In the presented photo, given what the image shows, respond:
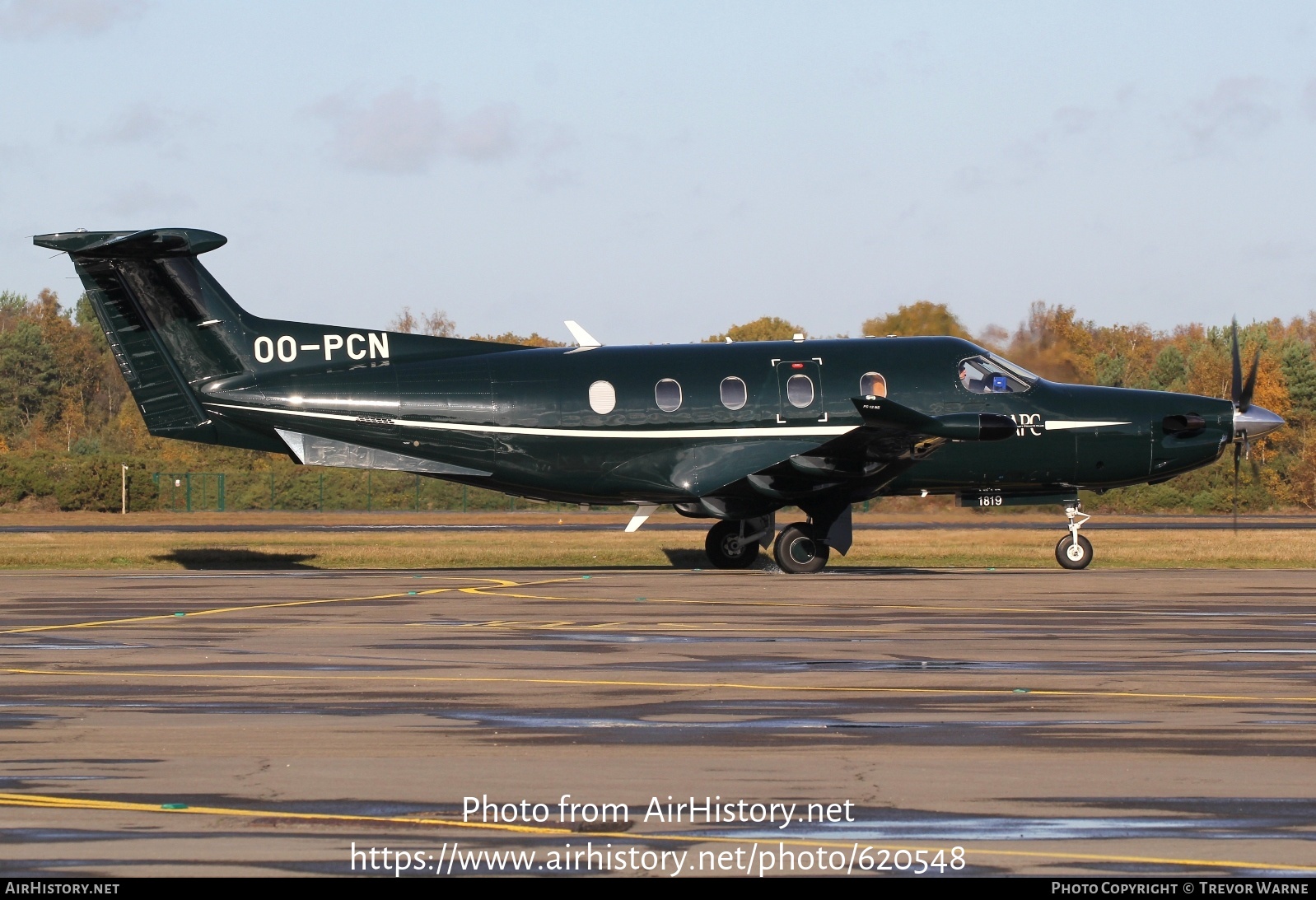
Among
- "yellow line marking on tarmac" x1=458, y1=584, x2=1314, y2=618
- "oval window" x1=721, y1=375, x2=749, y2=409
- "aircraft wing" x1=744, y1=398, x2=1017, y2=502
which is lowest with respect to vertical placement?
"yellow line marking on tarmac" x1=458, y1=584, x2=1314, y2=618

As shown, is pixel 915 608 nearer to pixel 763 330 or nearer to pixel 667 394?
pixel 667 394

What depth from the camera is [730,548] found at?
25141mm

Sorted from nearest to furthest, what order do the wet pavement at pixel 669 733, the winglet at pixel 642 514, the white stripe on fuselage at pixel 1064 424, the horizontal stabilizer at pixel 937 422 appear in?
the wet pavement at pixel 669 733 → the horizontal stabilizer at pixel 937 422 → the winglet at pixel 642 514 → the white stripe on fuselage at pixel 1064 424

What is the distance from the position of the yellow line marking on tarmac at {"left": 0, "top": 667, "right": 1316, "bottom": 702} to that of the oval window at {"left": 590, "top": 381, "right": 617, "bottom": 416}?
11.7m

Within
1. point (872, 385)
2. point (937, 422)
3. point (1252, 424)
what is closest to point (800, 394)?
point (872, 385)

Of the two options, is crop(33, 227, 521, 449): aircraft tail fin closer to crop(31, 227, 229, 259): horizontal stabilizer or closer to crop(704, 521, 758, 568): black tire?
crop(31, 227, 229, 259): horizontal stabilizer

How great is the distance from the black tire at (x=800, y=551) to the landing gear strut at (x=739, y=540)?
1.74 metres

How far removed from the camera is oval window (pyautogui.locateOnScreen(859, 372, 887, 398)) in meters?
23.2

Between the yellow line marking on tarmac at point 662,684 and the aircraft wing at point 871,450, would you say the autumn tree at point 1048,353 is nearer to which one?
the aircraft wing at point 871,450

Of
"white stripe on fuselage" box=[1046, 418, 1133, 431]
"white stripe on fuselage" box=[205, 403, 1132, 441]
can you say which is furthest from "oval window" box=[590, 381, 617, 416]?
"white stripe on fuselage" box=[1046, 418, 1133, 431]

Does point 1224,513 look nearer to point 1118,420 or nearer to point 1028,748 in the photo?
point 1118,420

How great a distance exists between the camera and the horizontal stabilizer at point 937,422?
2106 centimetres

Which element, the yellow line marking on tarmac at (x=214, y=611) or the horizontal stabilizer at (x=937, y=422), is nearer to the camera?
the yellow line marking on tarmac at (x=214, y=611)

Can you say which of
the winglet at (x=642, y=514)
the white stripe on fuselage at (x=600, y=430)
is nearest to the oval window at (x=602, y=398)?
the white stripe on fuselage at (x=600, y=430)
